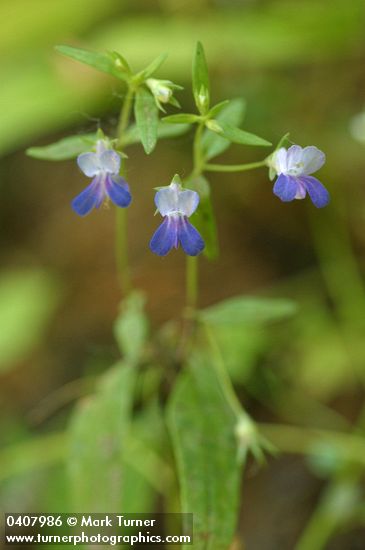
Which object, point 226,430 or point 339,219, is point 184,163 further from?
point 226,430

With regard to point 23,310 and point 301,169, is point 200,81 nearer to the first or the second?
point 301,169

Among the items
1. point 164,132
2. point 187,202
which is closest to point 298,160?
point 187,202

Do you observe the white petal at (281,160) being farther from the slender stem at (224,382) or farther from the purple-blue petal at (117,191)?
the slender stem at (224,382)

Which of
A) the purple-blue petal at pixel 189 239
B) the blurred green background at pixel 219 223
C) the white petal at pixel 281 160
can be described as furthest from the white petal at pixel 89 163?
the blurred green background at pixel 219 223

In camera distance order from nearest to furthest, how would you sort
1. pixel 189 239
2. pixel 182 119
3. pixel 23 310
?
pixel 189 239
pixel 182 119
pixel 23 310

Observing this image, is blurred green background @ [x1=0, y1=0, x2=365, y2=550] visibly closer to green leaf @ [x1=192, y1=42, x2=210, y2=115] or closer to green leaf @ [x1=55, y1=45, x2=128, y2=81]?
green leaf @ [x1=55, y1=45, x2=128, y2=81]

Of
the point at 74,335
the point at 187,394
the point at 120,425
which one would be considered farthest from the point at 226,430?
the point at 74,335
